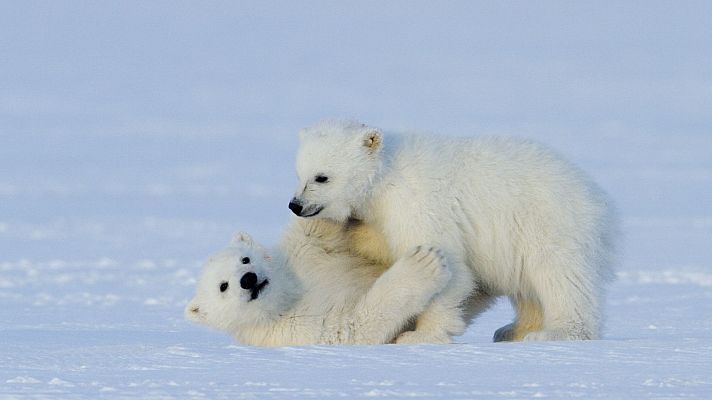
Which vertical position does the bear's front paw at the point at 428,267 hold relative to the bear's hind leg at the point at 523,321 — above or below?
above

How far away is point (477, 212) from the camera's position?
632cm

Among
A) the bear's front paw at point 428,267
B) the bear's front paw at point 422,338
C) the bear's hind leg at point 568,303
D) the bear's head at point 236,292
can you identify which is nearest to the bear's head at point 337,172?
the bear's head at point 236,292

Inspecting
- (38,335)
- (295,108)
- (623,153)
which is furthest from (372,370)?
(295,108)

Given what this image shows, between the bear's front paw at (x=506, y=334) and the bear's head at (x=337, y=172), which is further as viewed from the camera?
the bear's front paw at (x=506, y=334)

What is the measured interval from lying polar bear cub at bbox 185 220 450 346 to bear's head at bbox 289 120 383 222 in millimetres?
296

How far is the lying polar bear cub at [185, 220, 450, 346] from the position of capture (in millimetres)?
6016

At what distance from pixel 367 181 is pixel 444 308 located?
729 mm

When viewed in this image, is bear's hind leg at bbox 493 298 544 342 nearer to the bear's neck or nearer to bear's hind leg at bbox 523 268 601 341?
bear's hind leg at bbox 523 268 601 341

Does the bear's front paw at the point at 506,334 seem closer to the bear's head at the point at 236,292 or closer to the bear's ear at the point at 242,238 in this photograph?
the bear's head at the point at 236,292

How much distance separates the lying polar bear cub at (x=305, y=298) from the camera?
6016mm

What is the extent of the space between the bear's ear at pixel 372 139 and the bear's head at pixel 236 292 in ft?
2.51

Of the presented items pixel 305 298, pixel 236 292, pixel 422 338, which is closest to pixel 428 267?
pixel 422 338

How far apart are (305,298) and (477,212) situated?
91 centimetres

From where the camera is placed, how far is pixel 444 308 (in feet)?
20.1
